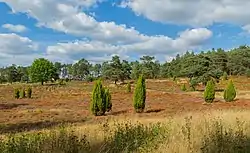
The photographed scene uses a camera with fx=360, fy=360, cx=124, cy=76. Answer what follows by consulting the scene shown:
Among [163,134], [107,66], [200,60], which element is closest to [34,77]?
[107,66]

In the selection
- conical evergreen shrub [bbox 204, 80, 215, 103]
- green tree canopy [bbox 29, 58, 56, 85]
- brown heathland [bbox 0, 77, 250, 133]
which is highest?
green tree canopy [bbox 29, 58, 56, 85]

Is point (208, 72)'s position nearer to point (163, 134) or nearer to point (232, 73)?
point (232, 73)

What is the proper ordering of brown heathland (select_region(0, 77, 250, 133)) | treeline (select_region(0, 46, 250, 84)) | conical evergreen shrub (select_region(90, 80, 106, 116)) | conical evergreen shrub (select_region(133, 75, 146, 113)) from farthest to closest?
treeline (select_region(0, 46, 250, 84))
conical evergreen shrub (select_region(133, 75, 146, 113))
conical evergreen shrub (select_region(90, 80, 106, 116))
brown heathland (select_region(0, 77, 250, 133))

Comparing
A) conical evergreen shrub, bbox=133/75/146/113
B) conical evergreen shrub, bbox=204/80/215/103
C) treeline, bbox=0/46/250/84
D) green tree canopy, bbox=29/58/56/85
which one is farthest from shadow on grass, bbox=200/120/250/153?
green tree canopy, bbox=29/58/56/85

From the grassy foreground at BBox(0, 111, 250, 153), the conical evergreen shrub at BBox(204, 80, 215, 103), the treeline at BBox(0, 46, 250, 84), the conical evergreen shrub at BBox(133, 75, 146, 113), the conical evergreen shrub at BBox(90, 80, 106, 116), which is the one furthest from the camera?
the treeline at BBox(0, 46, 250, 84)

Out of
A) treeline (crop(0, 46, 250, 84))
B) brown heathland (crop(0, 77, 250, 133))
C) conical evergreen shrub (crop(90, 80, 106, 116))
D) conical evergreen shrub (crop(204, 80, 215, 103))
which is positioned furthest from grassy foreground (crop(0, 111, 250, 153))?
treeline (crop(0, 46, 250, 84))

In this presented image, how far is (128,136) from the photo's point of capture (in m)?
7.20

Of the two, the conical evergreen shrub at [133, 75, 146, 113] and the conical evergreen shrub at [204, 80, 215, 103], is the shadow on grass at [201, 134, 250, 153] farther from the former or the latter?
the conical evergreen shrub at [204, 80, 215, 103]

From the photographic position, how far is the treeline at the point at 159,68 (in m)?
71.9

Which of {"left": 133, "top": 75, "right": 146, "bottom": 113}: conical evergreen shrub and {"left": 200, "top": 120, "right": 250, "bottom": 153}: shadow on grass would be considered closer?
{"left": 200, "top": 120, "right": 250, "bottom": 153}: shadow on grass

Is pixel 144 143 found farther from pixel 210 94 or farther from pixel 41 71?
pixel 41 71

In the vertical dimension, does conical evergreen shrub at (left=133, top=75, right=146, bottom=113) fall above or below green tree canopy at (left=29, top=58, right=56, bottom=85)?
below

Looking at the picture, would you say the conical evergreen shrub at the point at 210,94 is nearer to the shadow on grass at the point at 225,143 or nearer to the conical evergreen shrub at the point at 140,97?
the conical evergreen shrub at the point at 140,97

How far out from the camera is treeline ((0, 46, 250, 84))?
236 ft
